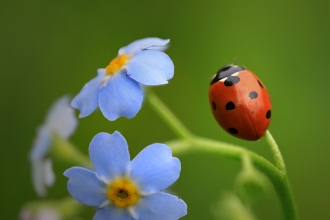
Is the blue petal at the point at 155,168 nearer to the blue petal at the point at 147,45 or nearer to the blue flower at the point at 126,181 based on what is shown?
the blue flower at the point at 126,181

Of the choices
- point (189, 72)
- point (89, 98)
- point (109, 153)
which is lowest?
point (109, 153)

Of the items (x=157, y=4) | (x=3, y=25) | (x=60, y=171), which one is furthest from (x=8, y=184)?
(x=157, y=4)

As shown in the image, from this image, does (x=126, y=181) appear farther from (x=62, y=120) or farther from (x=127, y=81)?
(x=62, y=120)

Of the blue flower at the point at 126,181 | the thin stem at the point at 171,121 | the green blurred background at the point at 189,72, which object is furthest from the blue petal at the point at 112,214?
the green blurred background at the point at 189,72

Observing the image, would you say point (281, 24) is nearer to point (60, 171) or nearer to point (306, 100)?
point (306, 100)

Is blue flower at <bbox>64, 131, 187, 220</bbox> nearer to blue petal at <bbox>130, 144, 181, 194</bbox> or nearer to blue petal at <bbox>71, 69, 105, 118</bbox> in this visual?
blue petal at <bbox>130, 144, 181, 194</bbox>

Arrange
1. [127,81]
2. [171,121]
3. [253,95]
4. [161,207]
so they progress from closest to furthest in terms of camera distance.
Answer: [161,207] < [127,81] < [253,95] < [171,121]

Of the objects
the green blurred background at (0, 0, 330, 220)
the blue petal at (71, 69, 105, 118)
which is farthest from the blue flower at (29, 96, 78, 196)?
the green blurred background at (0, 0, 330, 220)

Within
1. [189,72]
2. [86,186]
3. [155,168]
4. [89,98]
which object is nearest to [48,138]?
[89,98]
